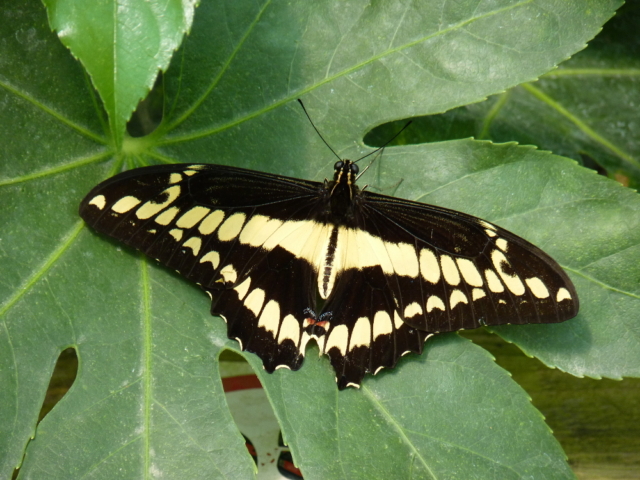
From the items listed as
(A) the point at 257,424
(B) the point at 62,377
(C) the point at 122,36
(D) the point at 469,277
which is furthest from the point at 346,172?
(B) the point at 62,377

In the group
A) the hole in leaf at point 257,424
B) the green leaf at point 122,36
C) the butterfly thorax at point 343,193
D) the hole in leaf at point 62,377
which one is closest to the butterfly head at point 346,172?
the butterfly thorax at point 343,193

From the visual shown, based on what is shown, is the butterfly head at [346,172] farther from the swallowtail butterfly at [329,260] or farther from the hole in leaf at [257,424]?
the hole in leaf at [257,424]

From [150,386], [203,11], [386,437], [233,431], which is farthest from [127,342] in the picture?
Result: [203,11]

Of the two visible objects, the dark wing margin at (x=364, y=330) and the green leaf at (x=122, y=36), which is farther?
the dark wing margin at (x=364, y=330)

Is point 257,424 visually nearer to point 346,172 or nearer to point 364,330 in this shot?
point 364,330

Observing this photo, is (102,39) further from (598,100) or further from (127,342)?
(598,100)

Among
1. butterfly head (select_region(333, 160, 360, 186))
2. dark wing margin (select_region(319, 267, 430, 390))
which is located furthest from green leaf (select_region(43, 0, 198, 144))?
dark wing margin (select_region(319, 267, 430, 390))

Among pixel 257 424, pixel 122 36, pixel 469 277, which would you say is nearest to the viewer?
pixel 122 36
